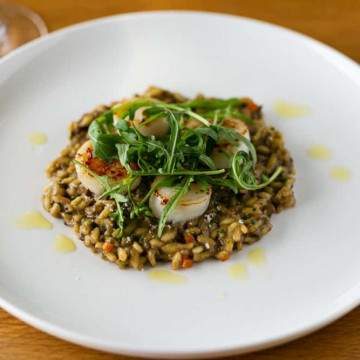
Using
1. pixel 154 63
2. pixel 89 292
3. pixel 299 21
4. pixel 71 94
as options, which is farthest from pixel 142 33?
pixel 89 292

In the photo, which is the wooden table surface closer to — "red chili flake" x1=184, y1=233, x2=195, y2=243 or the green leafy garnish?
the green leafy garnish

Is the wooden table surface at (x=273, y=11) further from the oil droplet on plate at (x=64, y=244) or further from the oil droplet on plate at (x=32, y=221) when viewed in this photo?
the oil droplet on plate at (x=64, y=244)

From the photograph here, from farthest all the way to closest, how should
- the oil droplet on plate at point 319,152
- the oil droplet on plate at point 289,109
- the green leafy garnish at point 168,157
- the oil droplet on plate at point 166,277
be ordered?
the oil droplet on plate at point 289,109
the oil droplet on plate at point 319,152
the green leafy garnish at point 168,157
the oil droplet on plate at point 166,277

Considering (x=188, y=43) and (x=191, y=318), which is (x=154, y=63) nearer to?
(x=188, y=43)

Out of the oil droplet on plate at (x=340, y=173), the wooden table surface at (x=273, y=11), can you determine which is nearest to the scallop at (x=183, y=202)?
the oil droplet on plate at (x=340, y=173)

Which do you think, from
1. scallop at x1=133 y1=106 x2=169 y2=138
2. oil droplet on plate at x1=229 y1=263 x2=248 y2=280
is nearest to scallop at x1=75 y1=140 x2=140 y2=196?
scallop at x1=133 y1=106 x2=169 y2=138

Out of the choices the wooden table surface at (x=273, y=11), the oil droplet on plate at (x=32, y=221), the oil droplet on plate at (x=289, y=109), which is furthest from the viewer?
the wooden table surface at (x=273, y=11)
